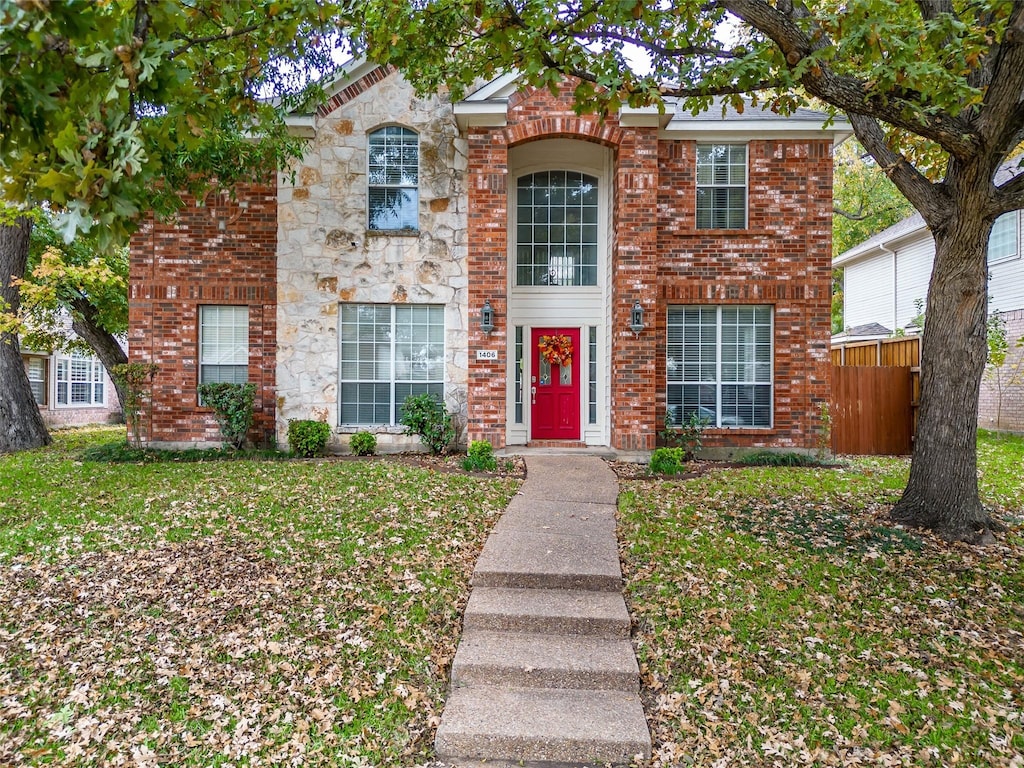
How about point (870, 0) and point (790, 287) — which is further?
point (790, 287)

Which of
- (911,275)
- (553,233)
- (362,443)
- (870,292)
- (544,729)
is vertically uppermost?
(911,275)

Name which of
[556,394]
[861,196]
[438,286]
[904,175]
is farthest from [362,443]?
[861,196]

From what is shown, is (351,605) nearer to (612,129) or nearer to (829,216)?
(612,129)

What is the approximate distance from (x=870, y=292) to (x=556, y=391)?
14473 mm

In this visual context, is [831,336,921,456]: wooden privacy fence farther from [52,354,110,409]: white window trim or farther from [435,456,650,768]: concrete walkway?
[52,354,110,409]: white window trim

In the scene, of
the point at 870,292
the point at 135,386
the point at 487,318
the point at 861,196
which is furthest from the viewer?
the point at 861,196

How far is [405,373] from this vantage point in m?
9.95

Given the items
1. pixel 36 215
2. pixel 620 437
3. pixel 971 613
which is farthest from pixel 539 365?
pixel 36 215

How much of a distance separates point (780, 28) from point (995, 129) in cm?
227

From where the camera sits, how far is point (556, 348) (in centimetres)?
1003

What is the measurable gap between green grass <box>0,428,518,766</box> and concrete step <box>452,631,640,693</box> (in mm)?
Result: 152

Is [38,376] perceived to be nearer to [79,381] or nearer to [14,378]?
[79,381]

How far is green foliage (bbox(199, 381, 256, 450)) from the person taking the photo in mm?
9445

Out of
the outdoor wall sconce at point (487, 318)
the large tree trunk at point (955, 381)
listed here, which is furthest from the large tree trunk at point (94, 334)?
the large tree trunk at point (955, 381)
